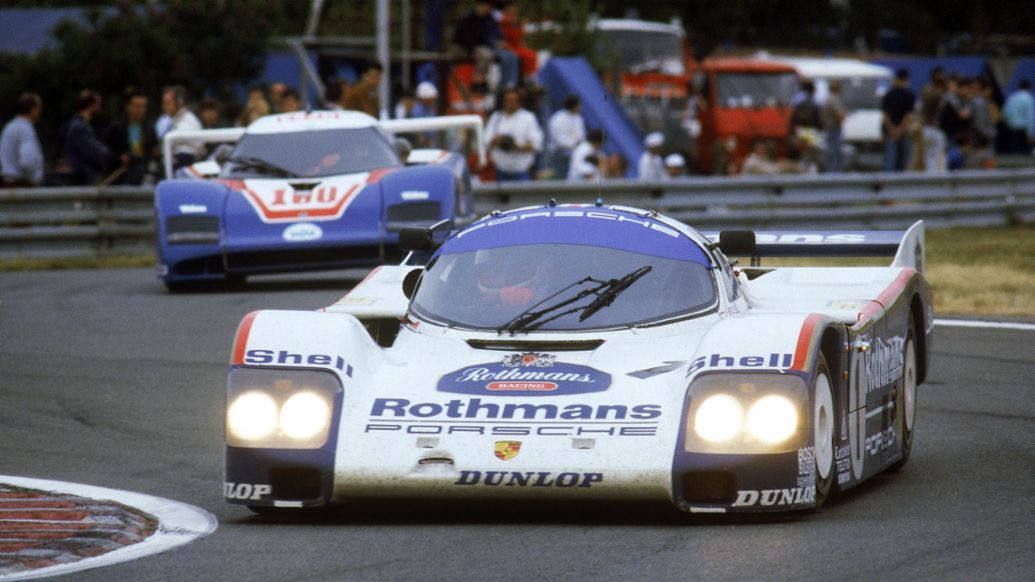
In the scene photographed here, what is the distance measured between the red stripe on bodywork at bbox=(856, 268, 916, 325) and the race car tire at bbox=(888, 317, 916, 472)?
0.69 feet

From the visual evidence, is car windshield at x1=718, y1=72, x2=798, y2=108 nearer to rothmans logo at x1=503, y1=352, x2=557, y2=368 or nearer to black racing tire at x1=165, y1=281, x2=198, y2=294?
black racing tire at x1=165, y1=281, x2=198, y2=294

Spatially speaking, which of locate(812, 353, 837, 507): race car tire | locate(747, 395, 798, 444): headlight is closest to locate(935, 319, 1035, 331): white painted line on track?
locate(812, 353, 837, 507): race car tire

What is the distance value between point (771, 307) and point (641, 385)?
A: 5.45 ft

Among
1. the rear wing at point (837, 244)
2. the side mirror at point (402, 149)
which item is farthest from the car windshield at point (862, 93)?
the rear wing at point (837, 244)

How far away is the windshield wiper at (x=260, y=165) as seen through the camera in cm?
1644

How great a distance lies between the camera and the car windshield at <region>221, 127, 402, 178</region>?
54.1ft

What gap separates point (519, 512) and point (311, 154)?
33.0 feet

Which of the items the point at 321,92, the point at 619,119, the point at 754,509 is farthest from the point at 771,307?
the point at 619,119

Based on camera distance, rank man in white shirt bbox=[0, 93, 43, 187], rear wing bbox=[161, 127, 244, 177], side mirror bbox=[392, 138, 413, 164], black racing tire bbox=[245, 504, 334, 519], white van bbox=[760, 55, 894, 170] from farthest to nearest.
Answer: white van bbox=[760, 55, 894, 170], man in white shirt bbox=[0, 93, 43, 187], rear wing bbox=[161, 127, 244, 177], side mirror bbox=[392, 138, 413, 164], black racing tire bbox=[245, 504, 334, 519]

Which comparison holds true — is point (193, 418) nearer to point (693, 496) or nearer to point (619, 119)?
point (693, 496)

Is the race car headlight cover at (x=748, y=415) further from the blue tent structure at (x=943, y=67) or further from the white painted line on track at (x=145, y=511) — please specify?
the blue tent structure at (x=943, y=67)

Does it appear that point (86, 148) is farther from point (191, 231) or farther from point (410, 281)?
point (410, 281)

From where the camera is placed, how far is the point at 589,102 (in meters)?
26.6

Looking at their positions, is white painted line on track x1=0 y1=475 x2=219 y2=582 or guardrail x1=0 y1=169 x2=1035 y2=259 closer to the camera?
white painted line on track x1=0 y1=475 x2=219 y2=582
